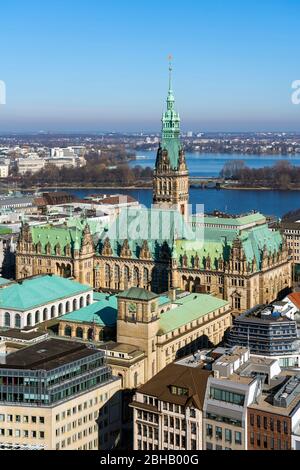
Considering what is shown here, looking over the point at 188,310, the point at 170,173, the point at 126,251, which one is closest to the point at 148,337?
the point at 188,310

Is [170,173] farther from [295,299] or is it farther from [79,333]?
[79,333]

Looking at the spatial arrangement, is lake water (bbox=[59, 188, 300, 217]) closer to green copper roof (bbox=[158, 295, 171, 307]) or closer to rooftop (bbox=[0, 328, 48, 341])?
green copper roof (bbox=[158, 295, 171, 307])

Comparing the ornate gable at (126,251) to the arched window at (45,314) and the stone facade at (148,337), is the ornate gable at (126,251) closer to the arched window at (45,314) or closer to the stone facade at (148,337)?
the arched window at (45,314)

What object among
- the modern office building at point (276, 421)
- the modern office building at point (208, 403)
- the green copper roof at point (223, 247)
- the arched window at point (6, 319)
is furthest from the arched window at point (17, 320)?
the modern office building at point (276, 421)

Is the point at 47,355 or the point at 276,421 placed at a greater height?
the point at 47,355
